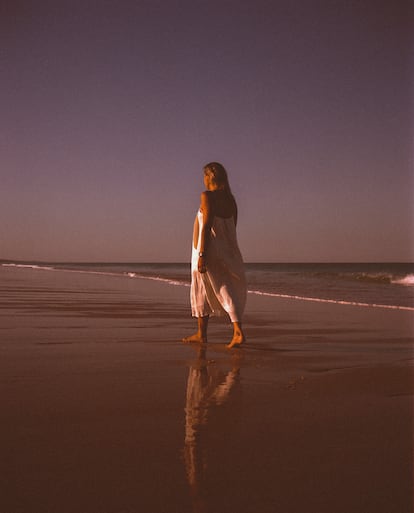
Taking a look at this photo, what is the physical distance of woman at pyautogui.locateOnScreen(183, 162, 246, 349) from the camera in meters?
5.51

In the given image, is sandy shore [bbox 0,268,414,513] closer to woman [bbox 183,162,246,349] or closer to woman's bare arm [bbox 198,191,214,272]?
woman [bbox 183,162,246,349]

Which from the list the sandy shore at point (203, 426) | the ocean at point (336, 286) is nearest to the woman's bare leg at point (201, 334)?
the sandy shore at point (203, 426)

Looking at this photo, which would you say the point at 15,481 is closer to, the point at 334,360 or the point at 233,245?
the point at 334,360

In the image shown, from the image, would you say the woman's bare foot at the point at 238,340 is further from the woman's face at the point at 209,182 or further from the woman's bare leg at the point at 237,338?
the woman's face at the point at 209,182

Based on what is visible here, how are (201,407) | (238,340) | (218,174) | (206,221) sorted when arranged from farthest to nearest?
1. (218,174)
2. (206,221)
3. (238,340)
4. (201,407)

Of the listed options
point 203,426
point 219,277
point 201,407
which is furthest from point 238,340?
point 203,426

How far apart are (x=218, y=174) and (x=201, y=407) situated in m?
3.14

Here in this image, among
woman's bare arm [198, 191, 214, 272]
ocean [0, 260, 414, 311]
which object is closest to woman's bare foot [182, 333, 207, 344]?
woman's bare arm [198, 191, 214, 272]

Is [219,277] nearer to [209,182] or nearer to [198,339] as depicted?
[198,339]

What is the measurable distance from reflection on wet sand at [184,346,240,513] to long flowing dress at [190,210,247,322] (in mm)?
640

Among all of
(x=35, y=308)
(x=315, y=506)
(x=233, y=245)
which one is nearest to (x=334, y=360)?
(x=233, y=245)

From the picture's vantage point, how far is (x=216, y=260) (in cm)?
557

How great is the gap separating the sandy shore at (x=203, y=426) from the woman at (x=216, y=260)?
393 mm

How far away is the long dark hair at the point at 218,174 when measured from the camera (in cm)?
572
